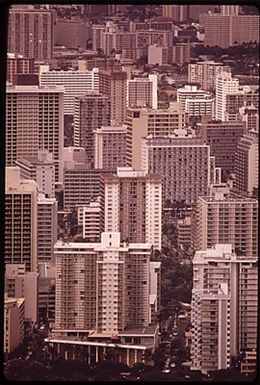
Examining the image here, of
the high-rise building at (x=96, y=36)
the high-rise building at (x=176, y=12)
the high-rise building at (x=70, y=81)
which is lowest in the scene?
the high-rise building at (x=70, y=81)

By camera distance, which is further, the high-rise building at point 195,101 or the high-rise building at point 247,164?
the high-rise building at point 195,101

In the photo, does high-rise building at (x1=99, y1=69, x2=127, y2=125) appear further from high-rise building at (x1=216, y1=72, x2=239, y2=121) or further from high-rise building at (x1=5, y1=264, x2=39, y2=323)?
Result: high-rise building at (x1=5, y1=264, x2=39, y2=323)

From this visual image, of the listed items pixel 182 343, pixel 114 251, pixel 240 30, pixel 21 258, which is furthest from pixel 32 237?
pixel 240 30

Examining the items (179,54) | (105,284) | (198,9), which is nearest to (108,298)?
(105,284)

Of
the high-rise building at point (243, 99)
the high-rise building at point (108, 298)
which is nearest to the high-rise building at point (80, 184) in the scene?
the high-rise building at point (108, 298)

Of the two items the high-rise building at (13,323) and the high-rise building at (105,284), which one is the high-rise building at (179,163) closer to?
the high-rise building at (105,284)

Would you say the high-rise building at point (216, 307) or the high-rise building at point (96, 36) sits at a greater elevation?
the high-rise building at point (96, 36)

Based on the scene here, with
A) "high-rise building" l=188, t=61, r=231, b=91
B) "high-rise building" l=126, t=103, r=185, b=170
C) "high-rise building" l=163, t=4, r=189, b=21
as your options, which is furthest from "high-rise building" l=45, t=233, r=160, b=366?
Answer: "high-rise building" l=163, t=4, r=189, b=21
